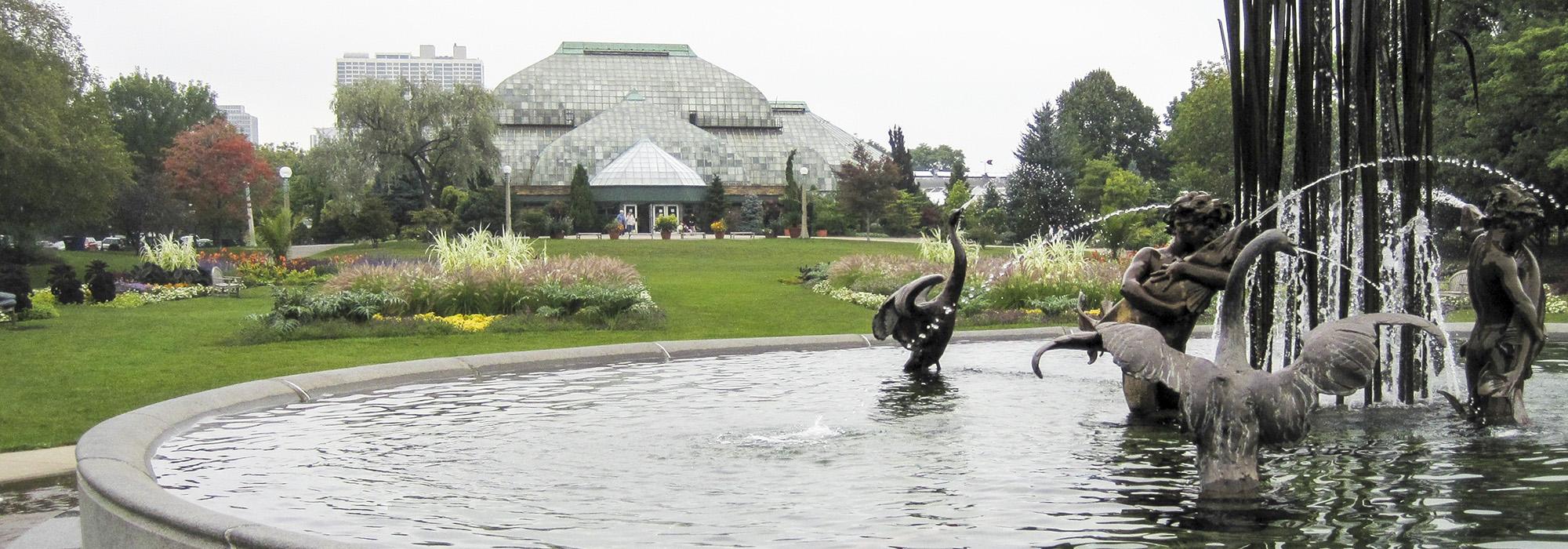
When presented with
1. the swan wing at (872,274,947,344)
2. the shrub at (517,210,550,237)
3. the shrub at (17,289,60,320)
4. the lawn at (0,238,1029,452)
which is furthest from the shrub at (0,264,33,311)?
the shrub at (517,210,550,237)

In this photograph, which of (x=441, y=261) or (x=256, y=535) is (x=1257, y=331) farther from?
(x=441, y=261)

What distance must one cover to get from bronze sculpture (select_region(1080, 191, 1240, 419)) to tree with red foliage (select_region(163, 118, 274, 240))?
61.0 meters

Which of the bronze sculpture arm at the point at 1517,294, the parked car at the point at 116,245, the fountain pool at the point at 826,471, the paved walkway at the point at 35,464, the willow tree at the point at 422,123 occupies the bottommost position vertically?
the paved walkway at the point at 35,464

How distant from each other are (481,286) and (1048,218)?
3525 centimetres

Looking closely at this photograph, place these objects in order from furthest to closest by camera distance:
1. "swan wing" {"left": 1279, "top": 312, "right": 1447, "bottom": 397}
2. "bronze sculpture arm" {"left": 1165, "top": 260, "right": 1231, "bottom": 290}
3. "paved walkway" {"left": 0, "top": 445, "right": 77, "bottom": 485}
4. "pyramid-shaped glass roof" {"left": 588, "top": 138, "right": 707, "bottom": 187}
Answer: "pyramid-shaped glass roof" {"left": 588, "top": 138, "right": 707, "bottom": 187}
"paved walkway" {"left": 0, "top": 445, "right": 77, "bottom": 485}
"bronze sculpture arm" {"left": 1165, "top": 260, "right": 1231, "bottom": 290}
"swan wing" {"left": 1279, "top": 312, "right": 1447, "bottom": 397}

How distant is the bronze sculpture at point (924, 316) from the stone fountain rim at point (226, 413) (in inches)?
94.3

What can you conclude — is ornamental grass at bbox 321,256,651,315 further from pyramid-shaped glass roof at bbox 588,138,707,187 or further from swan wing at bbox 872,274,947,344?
pyramid-shaped glass roof at bbox 588,138,707,187

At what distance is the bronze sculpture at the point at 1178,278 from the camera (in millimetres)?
7750

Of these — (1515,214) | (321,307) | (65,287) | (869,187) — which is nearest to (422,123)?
(869,187)

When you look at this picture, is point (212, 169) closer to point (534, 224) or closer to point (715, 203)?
point (534, 224)

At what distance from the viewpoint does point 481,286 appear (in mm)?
19484

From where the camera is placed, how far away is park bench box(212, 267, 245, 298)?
28.2 meters

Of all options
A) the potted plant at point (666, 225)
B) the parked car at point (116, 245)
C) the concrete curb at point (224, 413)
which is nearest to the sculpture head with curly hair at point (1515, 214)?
the concrete curb at point (224, 413)

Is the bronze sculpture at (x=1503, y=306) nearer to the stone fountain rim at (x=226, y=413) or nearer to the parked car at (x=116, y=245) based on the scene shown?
the stone fountain rim at (x=226, y=413)
